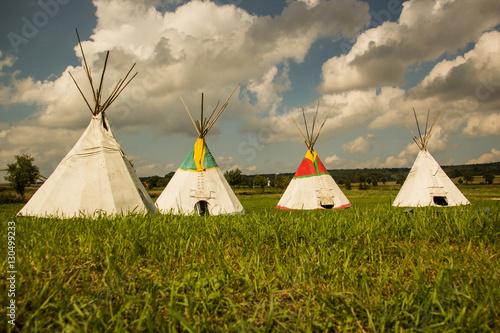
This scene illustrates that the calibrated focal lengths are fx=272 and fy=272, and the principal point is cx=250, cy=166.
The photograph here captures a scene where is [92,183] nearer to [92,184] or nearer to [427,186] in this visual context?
[92,184]

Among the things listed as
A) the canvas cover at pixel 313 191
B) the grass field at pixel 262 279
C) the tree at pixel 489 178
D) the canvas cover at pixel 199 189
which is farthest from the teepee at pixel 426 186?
the tree at pixel 489 178

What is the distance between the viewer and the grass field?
5.27 ft

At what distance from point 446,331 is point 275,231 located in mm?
1695

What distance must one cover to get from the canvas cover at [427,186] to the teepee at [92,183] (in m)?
11.2

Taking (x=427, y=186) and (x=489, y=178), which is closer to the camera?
(x=427, y=186)

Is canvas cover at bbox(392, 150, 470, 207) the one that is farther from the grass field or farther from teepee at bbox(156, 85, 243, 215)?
the grass field

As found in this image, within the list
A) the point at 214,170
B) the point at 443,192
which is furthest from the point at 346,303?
the point at 443,192

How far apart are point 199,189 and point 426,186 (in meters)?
10.6

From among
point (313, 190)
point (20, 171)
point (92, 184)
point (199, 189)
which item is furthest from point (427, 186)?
point (20, 171)

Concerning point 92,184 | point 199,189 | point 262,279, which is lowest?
point 262,279

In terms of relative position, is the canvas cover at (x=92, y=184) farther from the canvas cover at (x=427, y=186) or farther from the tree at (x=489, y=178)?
the tree at (x=489, y=178)

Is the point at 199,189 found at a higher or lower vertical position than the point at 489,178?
higher

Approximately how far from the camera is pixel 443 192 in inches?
499

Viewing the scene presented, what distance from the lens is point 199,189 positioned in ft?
33.3
